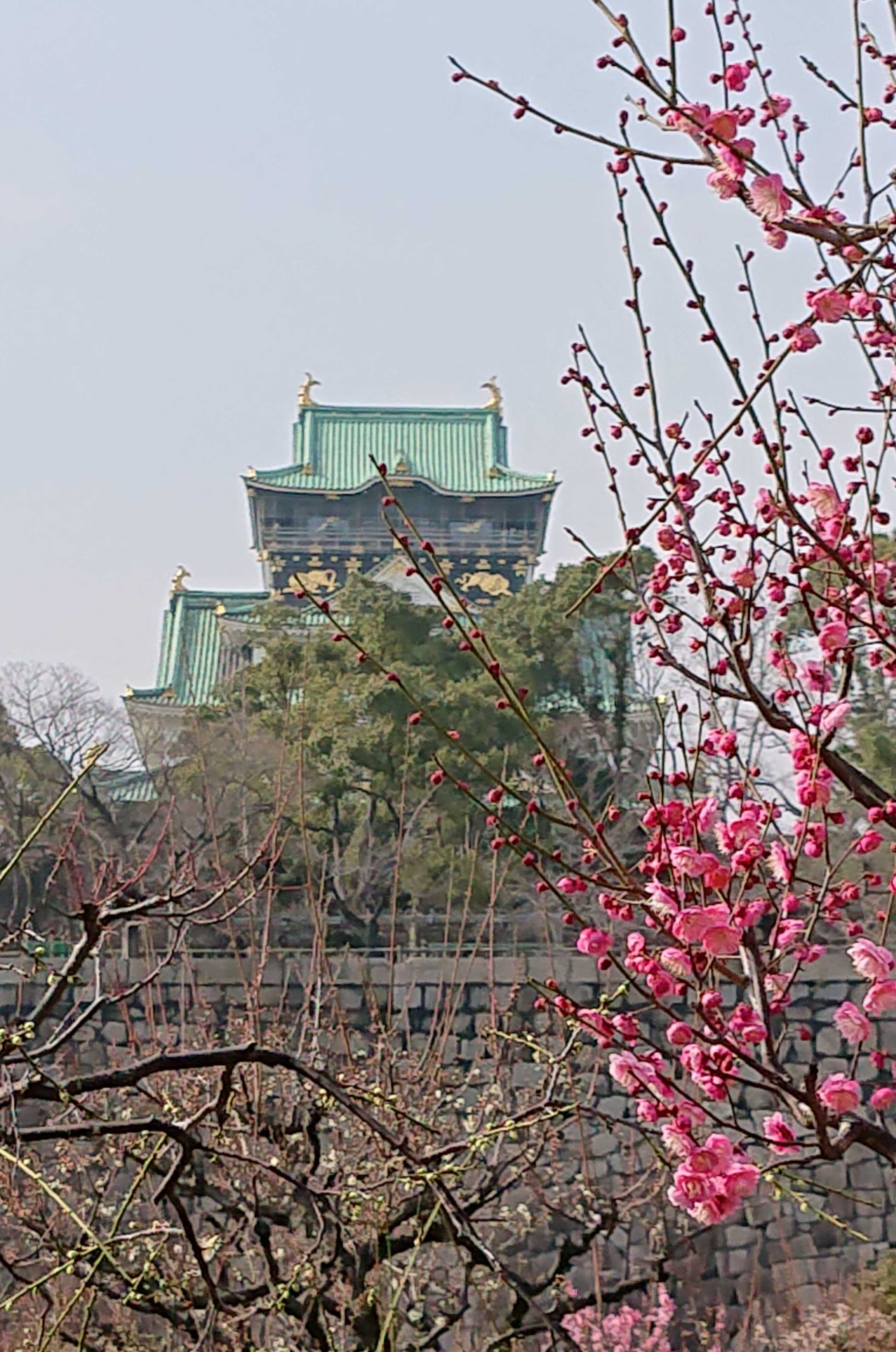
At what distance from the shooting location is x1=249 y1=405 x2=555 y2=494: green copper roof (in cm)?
1886

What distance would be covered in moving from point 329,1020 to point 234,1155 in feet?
14.0

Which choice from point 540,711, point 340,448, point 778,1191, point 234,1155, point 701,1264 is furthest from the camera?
point 340,448

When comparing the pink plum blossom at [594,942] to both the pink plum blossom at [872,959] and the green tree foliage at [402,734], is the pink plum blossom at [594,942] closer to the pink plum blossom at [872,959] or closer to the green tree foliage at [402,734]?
the pink plum blossom at [872,959]

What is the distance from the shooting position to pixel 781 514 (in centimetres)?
156

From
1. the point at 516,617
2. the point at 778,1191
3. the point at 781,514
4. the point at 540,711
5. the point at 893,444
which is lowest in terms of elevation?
the point at 778,1191

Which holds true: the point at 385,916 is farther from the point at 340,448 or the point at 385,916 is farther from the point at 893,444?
the point at 340,448

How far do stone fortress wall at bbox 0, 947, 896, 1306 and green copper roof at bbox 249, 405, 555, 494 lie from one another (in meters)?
11.5

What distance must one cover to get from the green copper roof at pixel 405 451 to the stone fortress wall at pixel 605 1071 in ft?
37.9

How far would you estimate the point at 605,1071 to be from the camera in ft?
22.7

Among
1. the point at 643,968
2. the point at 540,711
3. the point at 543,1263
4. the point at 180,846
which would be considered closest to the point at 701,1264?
the point at 543,1263

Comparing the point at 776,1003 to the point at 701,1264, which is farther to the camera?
the point at 701,1264

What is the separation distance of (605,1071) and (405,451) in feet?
46.1

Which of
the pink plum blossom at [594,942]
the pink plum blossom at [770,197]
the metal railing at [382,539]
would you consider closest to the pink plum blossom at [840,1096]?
the pink plum blossom at [594,942]

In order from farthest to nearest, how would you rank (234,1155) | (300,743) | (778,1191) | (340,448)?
(340,448), (300,743), (778,1191), (234,1155)
